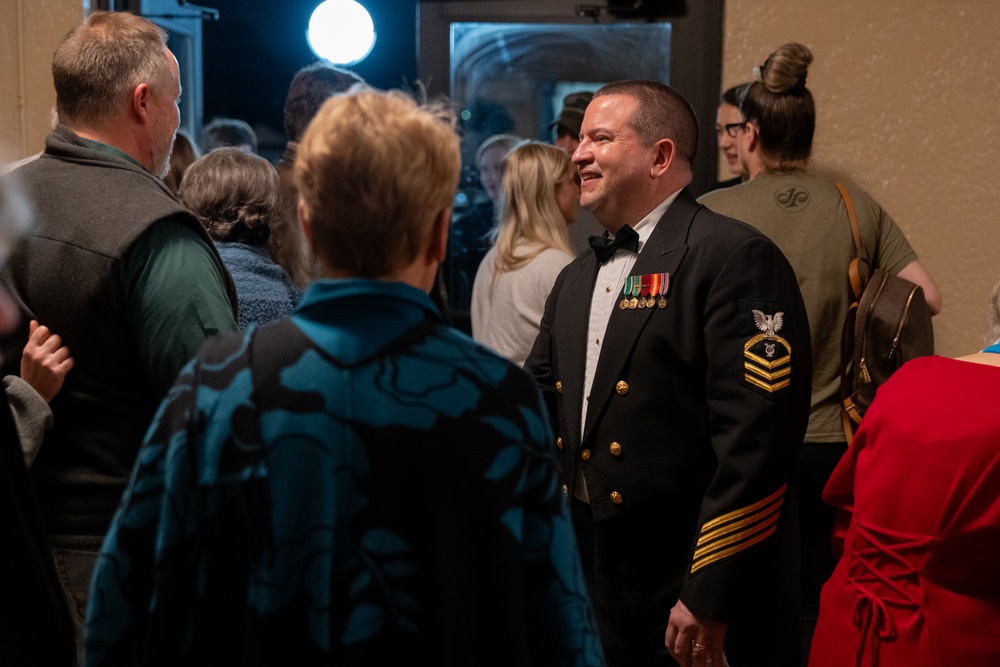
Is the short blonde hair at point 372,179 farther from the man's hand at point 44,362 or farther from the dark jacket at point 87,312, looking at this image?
the man's hand at point 44,362

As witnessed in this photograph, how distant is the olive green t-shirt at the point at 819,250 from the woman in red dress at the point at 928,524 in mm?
885

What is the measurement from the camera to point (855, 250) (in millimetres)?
3211

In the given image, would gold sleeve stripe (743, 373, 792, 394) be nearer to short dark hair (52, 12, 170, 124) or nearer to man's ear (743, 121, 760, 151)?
man's ear (743, 121, 760, 151)

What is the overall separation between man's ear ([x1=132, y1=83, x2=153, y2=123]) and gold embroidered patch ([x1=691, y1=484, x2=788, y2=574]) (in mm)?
1478

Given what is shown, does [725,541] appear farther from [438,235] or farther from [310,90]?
[310,90]

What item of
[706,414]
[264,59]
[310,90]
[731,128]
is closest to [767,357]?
[706,414]

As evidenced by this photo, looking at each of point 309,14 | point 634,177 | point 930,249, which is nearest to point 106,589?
point 634,177

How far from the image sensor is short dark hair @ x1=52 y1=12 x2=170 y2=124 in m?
2.23

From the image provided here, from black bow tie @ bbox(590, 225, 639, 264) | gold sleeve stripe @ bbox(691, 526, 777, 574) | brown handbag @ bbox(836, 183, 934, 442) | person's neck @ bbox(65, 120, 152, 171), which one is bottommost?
gold sleeve stripe @ bbox(691, 526, 777, 574)

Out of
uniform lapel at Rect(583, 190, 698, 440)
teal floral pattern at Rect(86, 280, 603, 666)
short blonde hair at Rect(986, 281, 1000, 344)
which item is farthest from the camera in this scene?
uniform lapel at Rect(583, 190, 698, 440)

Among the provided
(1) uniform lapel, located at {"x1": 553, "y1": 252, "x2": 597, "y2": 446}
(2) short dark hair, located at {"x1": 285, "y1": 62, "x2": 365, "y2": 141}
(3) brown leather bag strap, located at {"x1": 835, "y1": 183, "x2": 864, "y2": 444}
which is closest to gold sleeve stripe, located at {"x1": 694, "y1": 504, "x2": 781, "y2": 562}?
(1) uniform lapel, located at {"x1": 553, "y1": 252, "x2": 597, "y2": 446}

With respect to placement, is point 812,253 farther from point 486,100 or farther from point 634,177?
point 486,100

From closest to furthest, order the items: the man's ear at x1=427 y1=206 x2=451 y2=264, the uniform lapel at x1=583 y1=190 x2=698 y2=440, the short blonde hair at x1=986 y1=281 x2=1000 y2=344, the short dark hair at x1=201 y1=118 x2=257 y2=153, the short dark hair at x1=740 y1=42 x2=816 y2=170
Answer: the man's ear at x1=427 y1=206 x2=451 y2=264, the short blonde hair at x1=986 y1=281 x2=1000 y2=344, the uniform lapel at x1=583 y1=190 x2=698 y2=440, the short dark hair at x1=740 y1=42 x2=816 y2=170, the short dark hair at x1=201 y1=118 x2=257 y2=153

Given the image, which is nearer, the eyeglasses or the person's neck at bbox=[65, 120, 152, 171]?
the person's neck at bbox=[65, 120, 152, 171]
